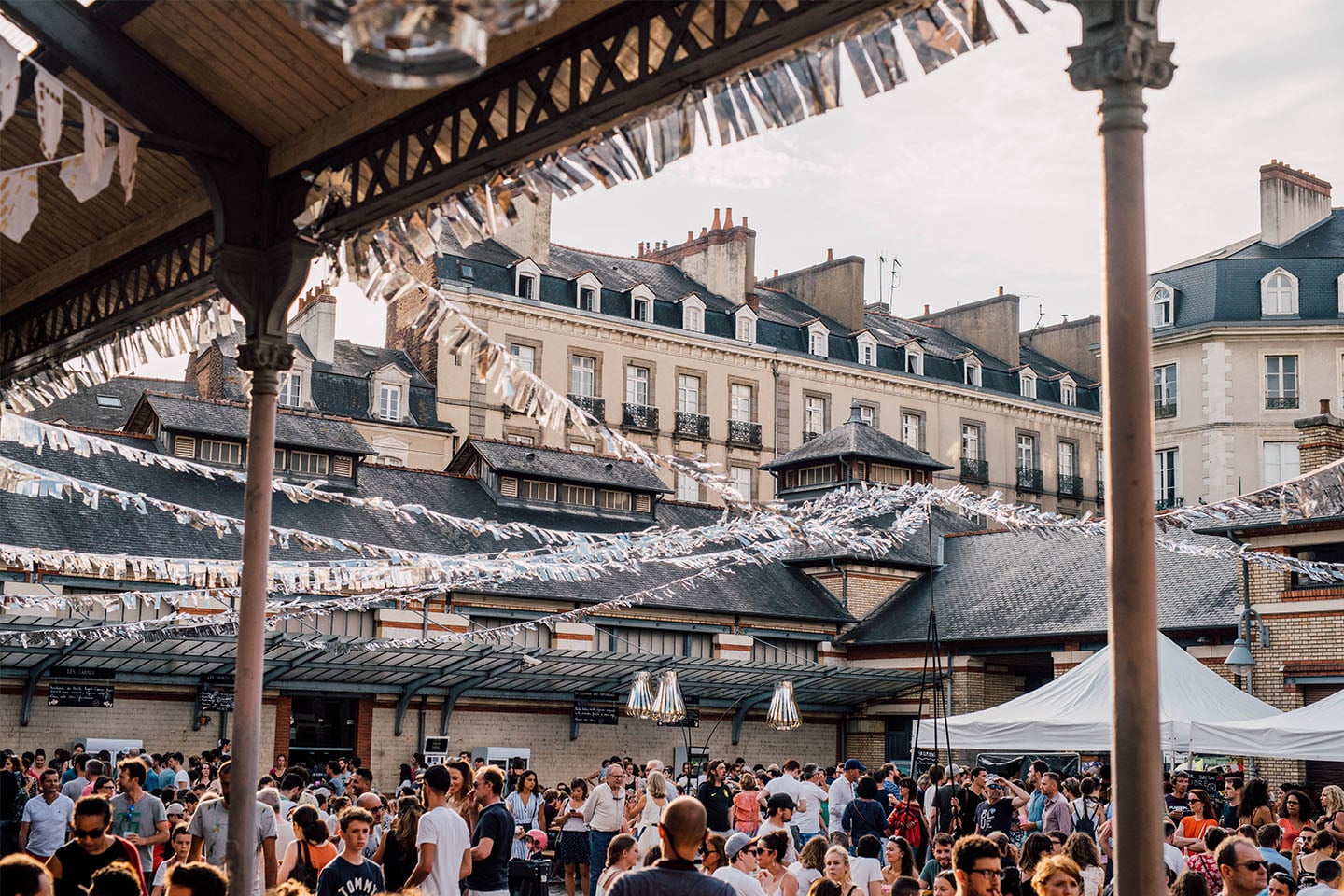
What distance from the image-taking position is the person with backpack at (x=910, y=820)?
14.4 meters

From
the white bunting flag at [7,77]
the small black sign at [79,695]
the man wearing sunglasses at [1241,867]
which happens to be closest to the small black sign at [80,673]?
the small black sign at [79,695]

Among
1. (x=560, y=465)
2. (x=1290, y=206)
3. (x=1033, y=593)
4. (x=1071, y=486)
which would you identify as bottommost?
(x=1033, y=593)

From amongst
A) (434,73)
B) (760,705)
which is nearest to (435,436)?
(760,705)

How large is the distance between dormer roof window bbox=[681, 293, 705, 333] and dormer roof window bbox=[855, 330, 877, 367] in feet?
19.5

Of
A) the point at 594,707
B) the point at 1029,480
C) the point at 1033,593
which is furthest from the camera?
the point at 1029,480

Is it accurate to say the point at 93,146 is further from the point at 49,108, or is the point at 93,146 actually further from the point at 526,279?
the point at 526,279

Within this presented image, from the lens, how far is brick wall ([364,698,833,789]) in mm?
24969

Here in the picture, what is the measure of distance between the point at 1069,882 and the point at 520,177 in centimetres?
376

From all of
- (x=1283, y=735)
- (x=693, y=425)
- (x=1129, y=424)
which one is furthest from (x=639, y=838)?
(x=693, y=425)

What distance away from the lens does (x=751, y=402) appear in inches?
1762

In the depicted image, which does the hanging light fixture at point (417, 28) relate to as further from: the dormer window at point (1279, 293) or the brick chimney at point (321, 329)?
the dormer window at point (1279, 293)

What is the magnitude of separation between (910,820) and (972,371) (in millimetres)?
36828

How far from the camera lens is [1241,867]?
6676mm

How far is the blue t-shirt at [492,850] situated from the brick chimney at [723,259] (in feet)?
124
